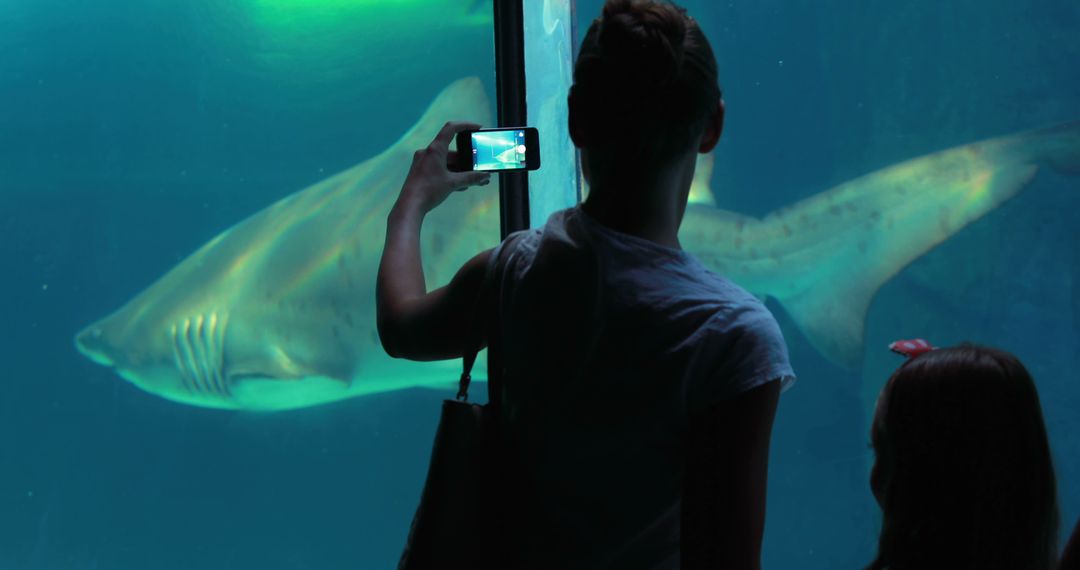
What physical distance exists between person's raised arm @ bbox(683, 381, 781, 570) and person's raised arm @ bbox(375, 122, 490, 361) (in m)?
0.22

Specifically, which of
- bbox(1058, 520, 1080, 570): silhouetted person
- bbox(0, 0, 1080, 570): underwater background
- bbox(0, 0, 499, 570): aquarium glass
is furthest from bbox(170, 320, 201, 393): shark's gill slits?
bbox(0, 0, 499, 570): aquarium glass

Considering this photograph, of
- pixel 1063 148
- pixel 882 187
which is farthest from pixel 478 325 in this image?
pixel 1063 148

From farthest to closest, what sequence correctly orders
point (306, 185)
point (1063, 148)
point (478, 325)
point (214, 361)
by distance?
point (306, 185), point (214, 361), point (1063, 148), point (478, 325)

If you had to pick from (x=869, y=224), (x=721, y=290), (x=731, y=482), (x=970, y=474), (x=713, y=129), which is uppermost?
(x=713, y=129)

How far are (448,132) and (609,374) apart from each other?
36 cm

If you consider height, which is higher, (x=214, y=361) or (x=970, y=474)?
(x=970, y=474)

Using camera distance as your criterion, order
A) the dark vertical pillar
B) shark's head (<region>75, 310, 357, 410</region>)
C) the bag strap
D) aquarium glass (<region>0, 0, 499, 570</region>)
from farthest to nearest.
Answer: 1. aquarium glass (<region>0, 0, 499, 570</region>)
2. shark's head (<region>75, 310, 357, 410</region>)
3. the dark vertical pillar
4. the bag strap

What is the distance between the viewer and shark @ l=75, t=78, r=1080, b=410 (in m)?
3.45

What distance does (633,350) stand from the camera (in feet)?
1.70

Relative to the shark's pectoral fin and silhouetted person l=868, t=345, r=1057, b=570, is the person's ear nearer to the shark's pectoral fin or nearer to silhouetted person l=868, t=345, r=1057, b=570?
silhouetted person l=868, t=345, r=1057, b=570

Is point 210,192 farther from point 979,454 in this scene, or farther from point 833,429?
point 979,454

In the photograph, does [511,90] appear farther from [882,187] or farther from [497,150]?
[882,187]

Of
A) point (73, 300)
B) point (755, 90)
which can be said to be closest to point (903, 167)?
point (755, 90)

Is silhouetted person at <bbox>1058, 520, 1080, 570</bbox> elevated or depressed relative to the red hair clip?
depressed
